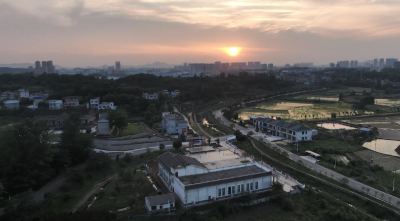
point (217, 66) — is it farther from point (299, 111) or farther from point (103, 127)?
point (103, 127)

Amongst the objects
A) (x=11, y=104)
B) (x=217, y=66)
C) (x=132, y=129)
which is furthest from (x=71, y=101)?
(x=217, y=66)

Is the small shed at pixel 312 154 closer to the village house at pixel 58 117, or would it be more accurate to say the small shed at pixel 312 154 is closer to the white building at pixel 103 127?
the white building at pixel 103 127

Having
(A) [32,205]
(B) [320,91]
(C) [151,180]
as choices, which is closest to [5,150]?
(A) [32,205]

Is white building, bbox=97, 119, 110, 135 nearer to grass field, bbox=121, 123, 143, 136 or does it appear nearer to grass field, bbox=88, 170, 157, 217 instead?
grass field, bbox=121, 123, 143, 136

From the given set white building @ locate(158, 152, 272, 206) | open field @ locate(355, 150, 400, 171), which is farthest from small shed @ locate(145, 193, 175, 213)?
open field @ locate(355, 150, 400, 171)

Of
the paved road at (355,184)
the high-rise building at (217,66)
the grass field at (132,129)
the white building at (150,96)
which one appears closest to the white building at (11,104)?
the white building at (150,96)

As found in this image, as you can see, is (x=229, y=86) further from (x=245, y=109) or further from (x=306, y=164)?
(x=306, y=164)
